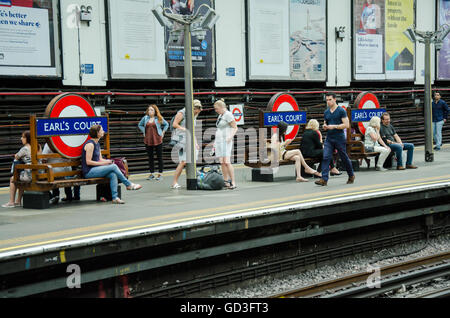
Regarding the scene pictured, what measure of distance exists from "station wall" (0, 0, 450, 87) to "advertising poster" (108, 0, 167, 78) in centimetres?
2

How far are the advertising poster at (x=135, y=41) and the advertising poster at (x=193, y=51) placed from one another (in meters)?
0.27

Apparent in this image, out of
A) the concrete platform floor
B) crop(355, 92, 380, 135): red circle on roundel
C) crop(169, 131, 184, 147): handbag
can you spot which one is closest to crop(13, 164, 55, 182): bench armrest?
the concrete platform floor

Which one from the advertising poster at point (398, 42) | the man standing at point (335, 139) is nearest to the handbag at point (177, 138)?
the man standing at point (335, 139)

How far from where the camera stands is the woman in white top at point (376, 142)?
14.4m

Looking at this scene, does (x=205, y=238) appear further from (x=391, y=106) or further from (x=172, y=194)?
(x=391, y=106)

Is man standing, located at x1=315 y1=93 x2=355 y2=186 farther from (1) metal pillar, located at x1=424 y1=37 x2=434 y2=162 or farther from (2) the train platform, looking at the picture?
(1) metal pillar, located at x1=424 y1=37 x2=434 y2=162

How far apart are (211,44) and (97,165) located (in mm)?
7740

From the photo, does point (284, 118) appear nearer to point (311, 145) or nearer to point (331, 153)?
point (311, 145)

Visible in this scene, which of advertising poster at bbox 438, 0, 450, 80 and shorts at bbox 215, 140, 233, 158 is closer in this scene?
shorts at bbox 215, 140, 233, 158

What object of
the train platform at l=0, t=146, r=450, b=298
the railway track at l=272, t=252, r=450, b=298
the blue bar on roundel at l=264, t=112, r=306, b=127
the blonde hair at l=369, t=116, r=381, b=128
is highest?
the blue bar on roundel at l=264, t=112, r=306, b=127

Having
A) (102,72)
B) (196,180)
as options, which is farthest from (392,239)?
(102,72)

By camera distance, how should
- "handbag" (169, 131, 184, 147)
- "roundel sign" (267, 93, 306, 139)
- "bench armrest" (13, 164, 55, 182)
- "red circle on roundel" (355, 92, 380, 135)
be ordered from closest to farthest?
"bench armrest" (13, 164, 55, 182), "handbag" (169, 131, 184, 147), "roundel sign" (267, 93, 306, 139), "red circle on roundel" (355, 92, 380, 135)

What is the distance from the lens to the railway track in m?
8.08

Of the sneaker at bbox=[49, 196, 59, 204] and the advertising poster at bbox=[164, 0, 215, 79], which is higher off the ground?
the advertising poster at bbox=[164, 0, 215, 79]
